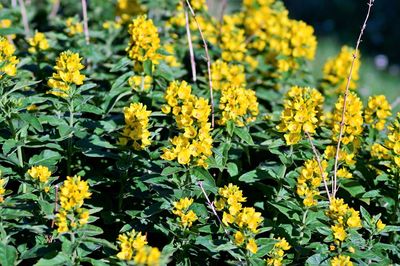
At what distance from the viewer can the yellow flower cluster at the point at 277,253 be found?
2646mm

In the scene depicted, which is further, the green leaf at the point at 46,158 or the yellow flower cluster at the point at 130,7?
the yellow flower cluster at the point at 130,7

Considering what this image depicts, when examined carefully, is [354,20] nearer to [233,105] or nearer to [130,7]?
[130,7]

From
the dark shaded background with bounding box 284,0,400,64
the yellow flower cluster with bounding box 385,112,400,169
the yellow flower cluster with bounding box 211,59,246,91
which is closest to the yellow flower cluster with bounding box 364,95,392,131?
the yellow flower cluster with bounding box 385,112,400,169

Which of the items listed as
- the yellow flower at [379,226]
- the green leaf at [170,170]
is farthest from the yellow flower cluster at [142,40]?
the yellow flower at [379,226]

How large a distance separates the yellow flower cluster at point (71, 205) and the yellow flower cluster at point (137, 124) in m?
0.50

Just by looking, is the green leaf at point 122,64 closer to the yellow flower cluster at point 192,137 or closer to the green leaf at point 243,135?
the yellow flower cluster at point 192,137

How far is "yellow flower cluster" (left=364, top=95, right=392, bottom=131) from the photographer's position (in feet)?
11.2

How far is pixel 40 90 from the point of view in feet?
12.2

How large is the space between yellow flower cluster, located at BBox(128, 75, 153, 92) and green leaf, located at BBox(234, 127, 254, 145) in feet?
1.98

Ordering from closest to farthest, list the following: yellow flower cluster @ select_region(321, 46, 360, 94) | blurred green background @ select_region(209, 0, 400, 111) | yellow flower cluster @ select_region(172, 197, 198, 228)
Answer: yellow flower cluster @ select_region(172, 197, 198, 228) < yellow flower cluster @ select_region(321, 46, 360, 94) < blurred green background @ select_region(209, 0, 400, 111)

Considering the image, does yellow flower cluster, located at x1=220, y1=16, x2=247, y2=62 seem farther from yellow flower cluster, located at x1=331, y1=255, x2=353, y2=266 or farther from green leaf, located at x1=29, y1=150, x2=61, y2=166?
yellow flower cluster, located at x1=331, y1=255, x2=353, y2=266

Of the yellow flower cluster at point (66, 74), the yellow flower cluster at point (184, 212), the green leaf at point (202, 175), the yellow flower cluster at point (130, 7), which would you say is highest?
the yellow flower cluster at point (130, 7)

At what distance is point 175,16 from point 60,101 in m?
1.63

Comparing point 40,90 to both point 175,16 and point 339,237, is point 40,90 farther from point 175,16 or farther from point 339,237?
point 339,237
